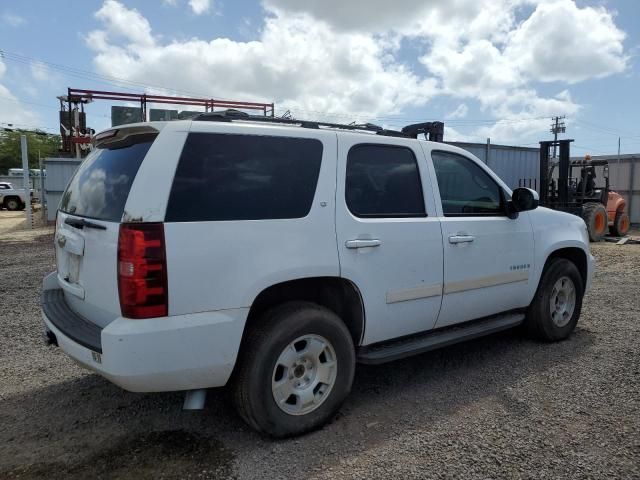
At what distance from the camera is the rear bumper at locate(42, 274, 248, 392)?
257 centimetres

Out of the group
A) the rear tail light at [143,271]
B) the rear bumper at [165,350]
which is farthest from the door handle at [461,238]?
the rear tail light at [143,271]

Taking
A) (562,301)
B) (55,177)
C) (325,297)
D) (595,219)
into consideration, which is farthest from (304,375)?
(55,177)

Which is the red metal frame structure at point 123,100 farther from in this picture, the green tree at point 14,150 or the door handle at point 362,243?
the green tree at point 14,150

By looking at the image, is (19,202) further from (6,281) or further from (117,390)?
(117,390)

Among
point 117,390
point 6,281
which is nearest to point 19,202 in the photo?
point 6,281

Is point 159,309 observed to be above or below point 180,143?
below

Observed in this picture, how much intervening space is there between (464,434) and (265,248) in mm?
1732

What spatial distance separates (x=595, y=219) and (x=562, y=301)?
11.1 metres

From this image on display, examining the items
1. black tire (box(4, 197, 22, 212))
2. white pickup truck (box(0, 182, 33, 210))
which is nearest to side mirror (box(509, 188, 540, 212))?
white pickup truck (box(0, 182, 33, 210))

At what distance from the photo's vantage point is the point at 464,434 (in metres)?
3.17

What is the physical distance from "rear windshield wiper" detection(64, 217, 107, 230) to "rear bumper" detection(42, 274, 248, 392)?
56cm

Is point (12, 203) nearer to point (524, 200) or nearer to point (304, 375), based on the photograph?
point (304, 375)

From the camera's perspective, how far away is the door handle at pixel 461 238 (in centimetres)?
382

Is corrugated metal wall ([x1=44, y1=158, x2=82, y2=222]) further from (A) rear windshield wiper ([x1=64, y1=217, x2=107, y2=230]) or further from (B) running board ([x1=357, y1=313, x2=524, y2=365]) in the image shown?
(B) running board ([x1=357, y1=313, x2=524, y2=365])
